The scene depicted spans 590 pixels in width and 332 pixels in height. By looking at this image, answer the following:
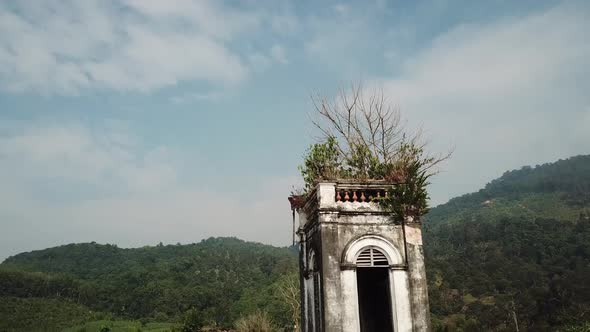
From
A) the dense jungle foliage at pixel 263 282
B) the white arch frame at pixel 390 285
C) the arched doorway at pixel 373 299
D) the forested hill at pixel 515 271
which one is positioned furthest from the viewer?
the dense jungle foliage at pixel 263 282

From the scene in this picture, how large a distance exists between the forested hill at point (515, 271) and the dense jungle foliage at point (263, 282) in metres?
0.20

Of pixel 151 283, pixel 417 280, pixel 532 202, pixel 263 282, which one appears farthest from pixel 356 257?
pixel 532 202

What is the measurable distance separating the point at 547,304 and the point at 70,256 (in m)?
109

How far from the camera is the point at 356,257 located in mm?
10008

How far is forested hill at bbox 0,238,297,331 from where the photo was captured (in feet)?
270

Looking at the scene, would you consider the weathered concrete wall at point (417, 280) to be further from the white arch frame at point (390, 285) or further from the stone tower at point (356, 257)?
the white arch frame at point (390, 285)

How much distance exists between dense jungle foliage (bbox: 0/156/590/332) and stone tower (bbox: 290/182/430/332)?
38.9m

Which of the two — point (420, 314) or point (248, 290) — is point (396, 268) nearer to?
point (420, 314)

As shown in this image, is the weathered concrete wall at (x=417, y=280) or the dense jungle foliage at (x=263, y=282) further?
the dense jungle foliage at (x=263, y=282)

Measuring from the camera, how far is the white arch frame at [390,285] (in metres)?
9.59

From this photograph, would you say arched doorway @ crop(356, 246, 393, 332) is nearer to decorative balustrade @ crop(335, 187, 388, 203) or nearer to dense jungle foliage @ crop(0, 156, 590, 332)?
decorative balustrade @ crop(335, 187, 388, 203)

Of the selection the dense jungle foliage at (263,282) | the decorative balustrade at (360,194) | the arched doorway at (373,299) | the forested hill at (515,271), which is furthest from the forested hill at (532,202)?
the decorative balustrade at (360,194)

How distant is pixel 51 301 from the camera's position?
81875 mm

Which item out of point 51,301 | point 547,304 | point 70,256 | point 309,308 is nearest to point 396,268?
point 309,308
